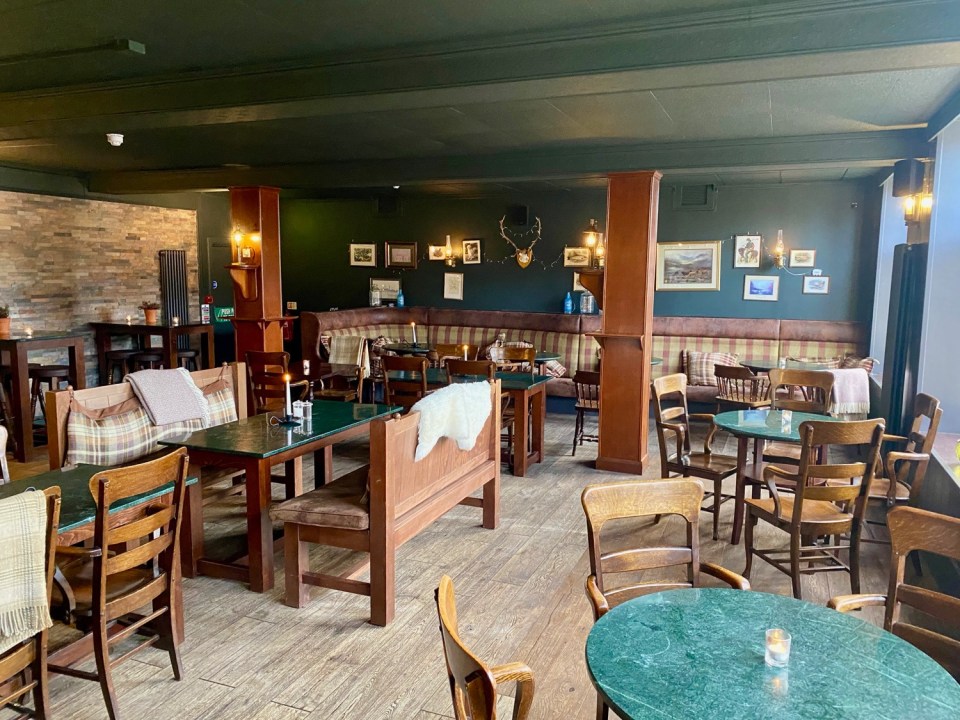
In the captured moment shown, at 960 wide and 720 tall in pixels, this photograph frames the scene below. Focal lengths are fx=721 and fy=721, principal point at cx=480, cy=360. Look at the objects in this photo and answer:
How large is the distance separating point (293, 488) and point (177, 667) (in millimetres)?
1877

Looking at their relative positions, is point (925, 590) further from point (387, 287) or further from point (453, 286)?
point (387, 287)

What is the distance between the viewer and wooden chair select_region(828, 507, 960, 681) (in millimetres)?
2076

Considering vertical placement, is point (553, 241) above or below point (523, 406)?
above

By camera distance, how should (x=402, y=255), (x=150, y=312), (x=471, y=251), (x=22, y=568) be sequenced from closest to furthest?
(x=22, y=568) → (x=150, y=312) → (x=471, y=251) → (x=402, y=255)

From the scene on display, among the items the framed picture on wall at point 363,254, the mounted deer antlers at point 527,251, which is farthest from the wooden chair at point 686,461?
the framed picture on wall at point 363,254

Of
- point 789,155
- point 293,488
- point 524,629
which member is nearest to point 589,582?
point 524,629

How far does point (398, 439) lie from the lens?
3.36m

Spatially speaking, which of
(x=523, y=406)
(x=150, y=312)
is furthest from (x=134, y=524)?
(x=150, y=312)

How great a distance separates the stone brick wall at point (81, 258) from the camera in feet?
27.7

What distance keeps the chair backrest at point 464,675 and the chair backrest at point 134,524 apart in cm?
143

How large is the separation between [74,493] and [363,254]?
8.24 meters

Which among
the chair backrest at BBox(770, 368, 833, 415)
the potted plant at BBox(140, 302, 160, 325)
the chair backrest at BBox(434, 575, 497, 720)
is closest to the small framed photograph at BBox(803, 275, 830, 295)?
the chair backrest at BBox(770, 368, 833, 415)

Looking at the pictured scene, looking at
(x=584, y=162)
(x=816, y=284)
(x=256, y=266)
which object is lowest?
(x=816, y=284)

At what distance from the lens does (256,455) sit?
3496 mm
